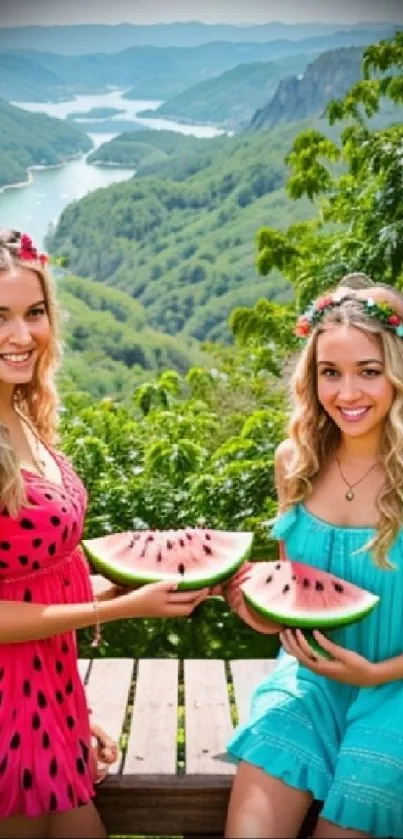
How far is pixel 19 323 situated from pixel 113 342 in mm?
8552

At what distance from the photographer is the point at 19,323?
8.12ft

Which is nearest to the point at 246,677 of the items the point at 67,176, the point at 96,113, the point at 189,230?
the point at 67,176

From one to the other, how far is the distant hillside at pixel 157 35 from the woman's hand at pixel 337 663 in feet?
23.7

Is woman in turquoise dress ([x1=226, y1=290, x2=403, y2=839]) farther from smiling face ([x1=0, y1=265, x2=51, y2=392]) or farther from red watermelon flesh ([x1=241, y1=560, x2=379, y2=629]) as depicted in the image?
smiling face ([x1=0, y1=265, x2=51, y2=392])

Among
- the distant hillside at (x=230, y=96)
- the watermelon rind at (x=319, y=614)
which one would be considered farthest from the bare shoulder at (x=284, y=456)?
the distant hillside at (x=230, y=96)

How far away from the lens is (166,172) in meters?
12.7

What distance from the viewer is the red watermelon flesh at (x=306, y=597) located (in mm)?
2418

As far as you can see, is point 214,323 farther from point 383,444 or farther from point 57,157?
point 383,444

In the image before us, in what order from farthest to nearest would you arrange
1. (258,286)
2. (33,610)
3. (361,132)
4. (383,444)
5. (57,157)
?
1. (258,286)
2. (57,157)
3. (361,132)
4. (383,444)
5. (33,610)

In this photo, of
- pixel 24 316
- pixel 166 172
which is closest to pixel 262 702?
pixel 24 316

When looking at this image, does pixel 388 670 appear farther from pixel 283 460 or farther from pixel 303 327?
pixel 303 327

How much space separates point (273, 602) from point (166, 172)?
10.8 meters

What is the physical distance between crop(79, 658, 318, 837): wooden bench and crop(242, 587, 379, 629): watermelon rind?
615 mm

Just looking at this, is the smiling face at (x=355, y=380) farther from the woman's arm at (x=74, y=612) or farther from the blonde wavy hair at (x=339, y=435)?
the woman's arm at (x=74, y=612)
